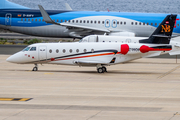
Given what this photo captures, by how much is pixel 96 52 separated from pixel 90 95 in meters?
9.64

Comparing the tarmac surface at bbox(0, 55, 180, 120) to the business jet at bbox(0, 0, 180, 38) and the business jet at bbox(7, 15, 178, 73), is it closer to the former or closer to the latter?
the business jet at bbox(7, 15, 178, 73)

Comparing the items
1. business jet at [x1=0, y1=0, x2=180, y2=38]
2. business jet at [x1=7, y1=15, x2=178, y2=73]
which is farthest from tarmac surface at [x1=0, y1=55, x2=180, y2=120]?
business jet at [x1=0, y1=0, x2=180, y2=38]

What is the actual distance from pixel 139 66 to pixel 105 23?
1452cm

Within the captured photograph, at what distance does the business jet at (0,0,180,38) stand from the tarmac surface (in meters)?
17.9

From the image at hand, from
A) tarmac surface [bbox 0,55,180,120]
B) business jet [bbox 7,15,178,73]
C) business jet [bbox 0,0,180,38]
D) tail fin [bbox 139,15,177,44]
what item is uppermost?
business jet [bbox 0,0,180,38]

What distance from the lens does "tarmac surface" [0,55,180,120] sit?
13.7 metres

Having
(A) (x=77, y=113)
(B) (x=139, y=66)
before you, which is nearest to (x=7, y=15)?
(B) (x=139, y=66)

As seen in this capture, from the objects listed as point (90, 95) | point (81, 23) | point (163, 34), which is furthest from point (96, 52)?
point (81, 23)

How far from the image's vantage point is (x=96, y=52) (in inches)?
1061

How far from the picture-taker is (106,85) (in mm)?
20828

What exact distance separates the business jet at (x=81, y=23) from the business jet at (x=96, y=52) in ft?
54.4

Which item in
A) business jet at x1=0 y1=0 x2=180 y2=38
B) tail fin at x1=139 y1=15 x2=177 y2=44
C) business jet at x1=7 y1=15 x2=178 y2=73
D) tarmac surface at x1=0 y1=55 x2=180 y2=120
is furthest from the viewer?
business jet at x1=0 y1=0 x2=180 y2=38

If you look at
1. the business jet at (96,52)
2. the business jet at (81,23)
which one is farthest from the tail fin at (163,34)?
the business jet at (81,23)

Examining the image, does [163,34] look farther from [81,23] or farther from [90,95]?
[81,23]
